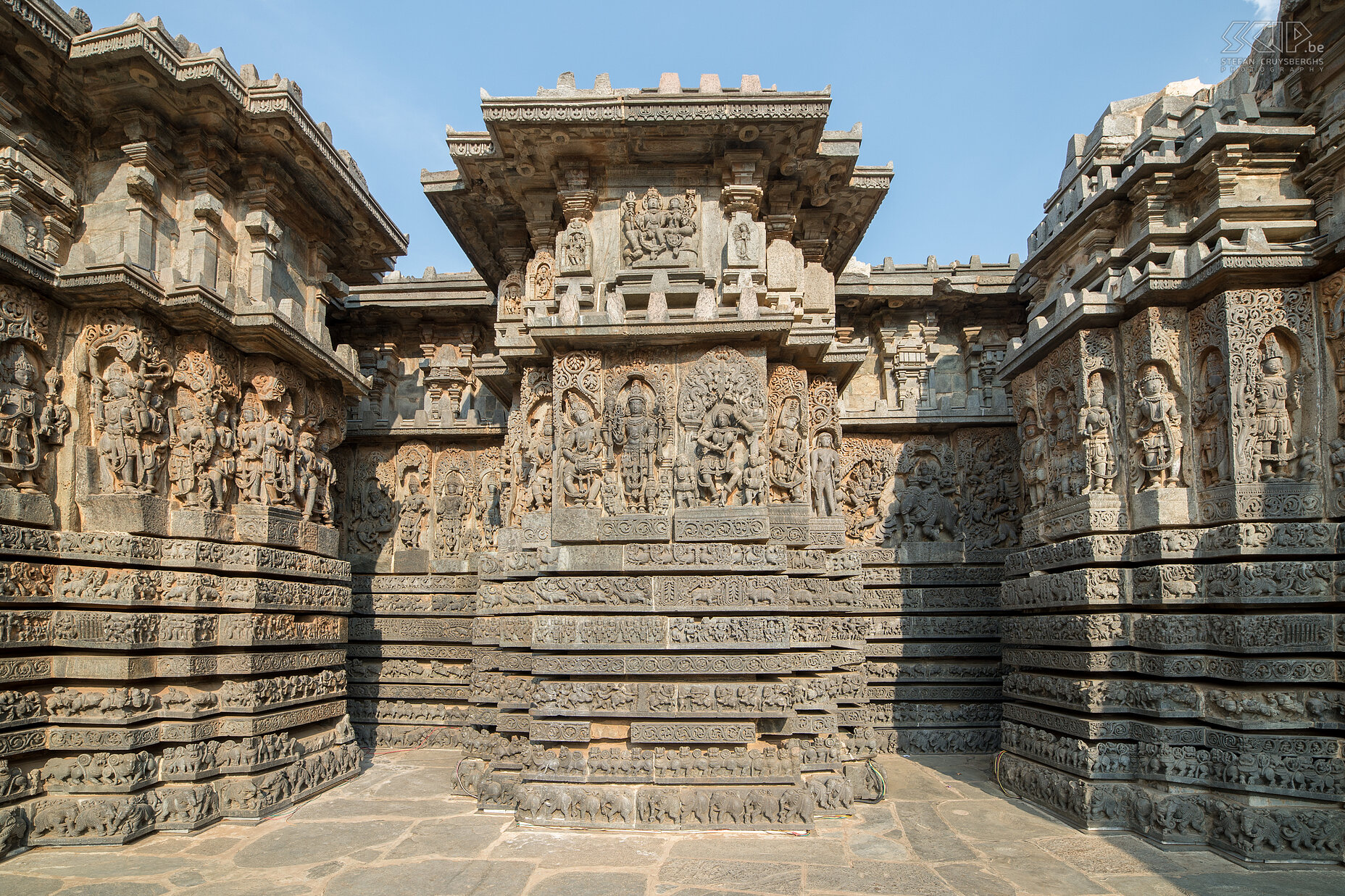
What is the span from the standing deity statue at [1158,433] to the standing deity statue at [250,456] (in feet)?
34.6

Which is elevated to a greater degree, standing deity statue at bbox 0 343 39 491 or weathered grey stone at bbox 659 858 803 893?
standing deity statue at bbox 0 343 39 491

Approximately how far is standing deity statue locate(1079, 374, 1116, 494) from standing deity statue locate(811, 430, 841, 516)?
3.27 metres

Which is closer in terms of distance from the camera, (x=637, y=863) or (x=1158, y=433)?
(x=637, y=863)

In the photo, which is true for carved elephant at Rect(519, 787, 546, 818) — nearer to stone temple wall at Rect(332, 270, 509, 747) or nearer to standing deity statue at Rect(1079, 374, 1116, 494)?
stone temple wall at Rect(332, 270, 509, 747)

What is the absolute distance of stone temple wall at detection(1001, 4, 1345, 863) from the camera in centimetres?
737

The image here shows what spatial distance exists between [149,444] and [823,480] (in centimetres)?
845

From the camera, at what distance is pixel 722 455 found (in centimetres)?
849

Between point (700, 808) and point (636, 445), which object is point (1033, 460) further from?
point (700, 808)

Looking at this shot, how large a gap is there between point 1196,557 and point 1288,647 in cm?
111

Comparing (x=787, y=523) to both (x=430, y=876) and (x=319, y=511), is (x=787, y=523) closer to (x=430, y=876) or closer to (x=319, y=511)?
(x=430, y=876)

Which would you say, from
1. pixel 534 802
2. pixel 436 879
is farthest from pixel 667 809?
pixel 436 879

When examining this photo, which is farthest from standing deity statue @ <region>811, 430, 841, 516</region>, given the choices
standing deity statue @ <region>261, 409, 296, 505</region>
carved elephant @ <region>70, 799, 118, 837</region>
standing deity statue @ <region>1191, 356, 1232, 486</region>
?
carved elephant @ <region>70, 799, 118, 837</region>

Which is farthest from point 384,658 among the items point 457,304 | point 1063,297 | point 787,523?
point 1063,297

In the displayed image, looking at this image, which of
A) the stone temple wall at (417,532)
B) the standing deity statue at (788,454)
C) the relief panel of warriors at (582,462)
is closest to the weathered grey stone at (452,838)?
the relief panel of warriors at (582,462)
